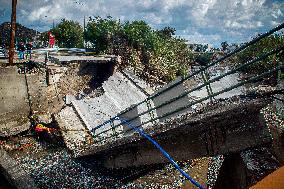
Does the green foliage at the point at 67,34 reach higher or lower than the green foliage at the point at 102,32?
higher

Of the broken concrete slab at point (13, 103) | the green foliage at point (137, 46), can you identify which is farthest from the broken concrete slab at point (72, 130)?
the green foliage at point (137, 46)

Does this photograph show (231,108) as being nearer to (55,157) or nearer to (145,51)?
(55,157)

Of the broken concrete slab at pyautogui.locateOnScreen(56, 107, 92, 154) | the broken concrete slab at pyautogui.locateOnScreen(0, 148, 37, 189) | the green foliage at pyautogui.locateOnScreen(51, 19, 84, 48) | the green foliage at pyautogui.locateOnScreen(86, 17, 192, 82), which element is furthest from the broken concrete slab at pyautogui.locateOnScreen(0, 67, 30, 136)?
the green foliage at pyautogui.locateOnScreen(51, 19, 84, 48)

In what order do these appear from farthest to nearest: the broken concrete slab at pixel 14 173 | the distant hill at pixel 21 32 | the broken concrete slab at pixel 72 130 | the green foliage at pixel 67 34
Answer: the distant hill at pixel 21 32 → the green foliage at pixel 67 34 → the broken concrete slab at pixel 72 130 → the broken concrete slab at pixel 14 173

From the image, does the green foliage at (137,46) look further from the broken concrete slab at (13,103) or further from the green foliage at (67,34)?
the green foliage at (67,34)

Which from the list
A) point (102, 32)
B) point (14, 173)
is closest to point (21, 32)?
point (102, 32)

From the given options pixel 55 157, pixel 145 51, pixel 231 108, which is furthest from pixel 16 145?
pixel 145 51

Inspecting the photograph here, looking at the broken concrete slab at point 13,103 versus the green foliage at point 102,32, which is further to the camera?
the green foliage at point 102,32

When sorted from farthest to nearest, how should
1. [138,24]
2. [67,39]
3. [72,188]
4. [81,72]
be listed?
1. [67,39]
2. [138,24]
3. [81,72]
4. [72,188]
